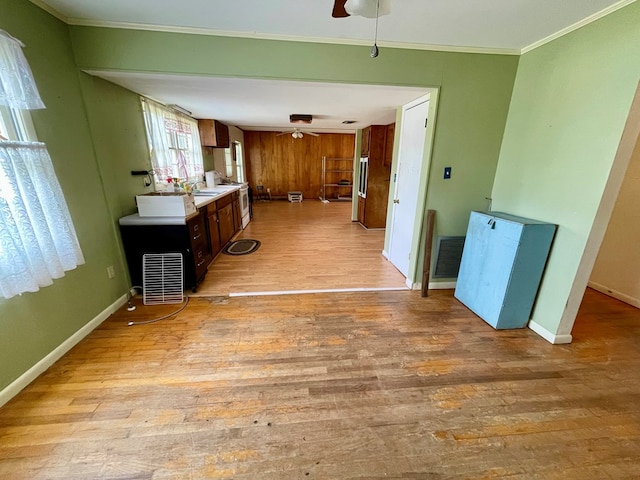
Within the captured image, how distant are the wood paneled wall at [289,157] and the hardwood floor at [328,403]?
7.56m

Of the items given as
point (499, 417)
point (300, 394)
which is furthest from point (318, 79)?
point (499, 417)

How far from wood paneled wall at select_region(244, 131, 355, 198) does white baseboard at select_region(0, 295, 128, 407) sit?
7.43 m

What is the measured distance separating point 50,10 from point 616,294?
231 inches

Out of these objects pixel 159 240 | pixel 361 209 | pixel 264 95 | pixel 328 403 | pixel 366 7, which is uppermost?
pixel 264 95

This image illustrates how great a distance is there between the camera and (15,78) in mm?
1518

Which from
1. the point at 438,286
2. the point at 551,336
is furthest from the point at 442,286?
the point at 551,336

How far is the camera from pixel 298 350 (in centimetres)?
204

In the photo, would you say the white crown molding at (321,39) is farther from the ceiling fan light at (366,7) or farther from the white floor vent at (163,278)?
the white floor vent at (163,278)

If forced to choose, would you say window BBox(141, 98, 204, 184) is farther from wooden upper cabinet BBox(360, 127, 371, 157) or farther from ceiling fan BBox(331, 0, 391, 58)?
wooden upper cabinet BBox(360, 127, 371, 157)

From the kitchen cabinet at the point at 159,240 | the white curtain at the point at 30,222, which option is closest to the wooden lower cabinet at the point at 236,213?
the kitchen cabinet at the point at 159,240

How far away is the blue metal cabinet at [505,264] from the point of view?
212cm

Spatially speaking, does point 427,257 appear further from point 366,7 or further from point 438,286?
point 366,7

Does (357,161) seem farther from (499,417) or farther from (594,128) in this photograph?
(499,417)

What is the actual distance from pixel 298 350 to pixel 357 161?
16.1 ft
